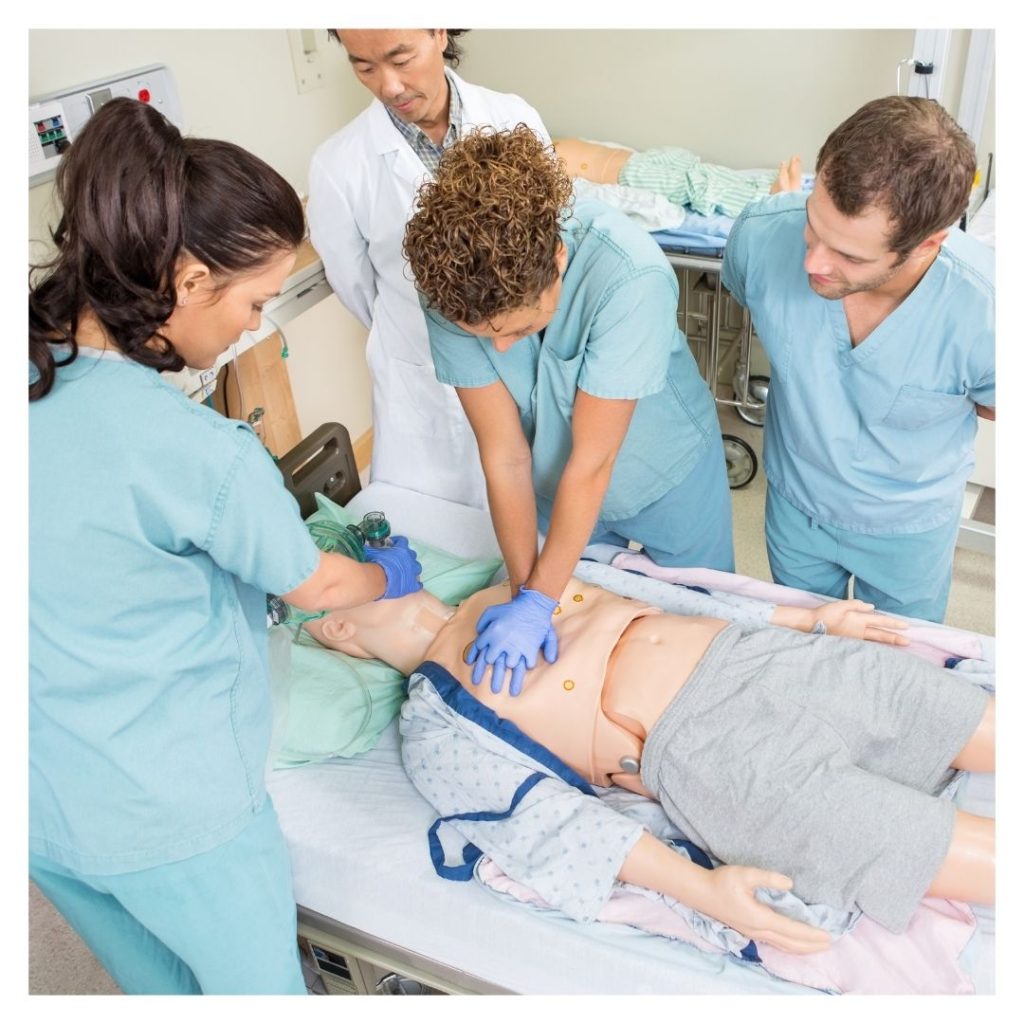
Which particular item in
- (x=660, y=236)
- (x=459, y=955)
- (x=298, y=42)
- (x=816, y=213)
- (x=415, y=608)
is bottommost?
(x=459, y=955)

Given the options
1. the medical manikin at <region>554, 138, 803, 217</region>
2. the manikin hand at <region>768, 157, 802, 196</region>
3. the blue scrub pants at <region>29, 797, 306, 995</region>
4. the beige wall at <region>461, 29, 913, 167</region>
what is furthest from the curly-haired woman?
the beige wall at <region>461, 29, 913, 167</region>

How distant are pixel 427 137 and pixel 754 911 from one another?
4.81 ft

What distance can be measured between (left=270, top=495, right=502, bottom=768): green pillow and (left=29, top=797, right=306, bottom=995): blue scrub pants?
0.27m

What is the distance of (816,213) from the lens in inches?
53.2

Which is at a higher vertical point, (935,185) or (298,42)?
(298,42)

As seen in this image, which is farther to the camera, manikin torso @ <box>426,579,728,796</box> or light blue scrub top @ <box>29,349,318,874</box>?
manikin torso @ <box>426,579,728,796</box>

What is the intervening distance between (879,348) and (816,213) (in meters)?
0.27

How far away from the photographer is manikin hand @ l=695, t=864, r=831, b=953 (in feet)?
4.09

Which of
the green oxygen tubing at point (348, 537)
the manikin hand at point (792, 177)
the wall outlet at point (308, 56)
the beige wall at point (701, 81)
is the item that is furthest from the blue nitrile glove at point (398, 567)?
the beige wall at point (701, 81)

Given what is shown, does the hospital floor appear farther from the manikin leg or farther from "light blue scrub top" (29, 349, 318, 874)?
the manikin leg

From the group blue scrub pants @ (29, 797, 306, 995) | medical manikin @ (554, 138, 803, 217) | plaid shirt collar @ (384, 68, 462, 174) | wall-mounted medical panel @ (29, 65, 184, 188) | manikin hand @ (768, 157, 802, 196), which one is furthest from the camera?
medical manikin @ (554, 138, 803, 217)

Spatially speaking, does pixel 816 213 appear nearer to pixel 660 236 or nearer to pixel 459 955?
pixel 459 955

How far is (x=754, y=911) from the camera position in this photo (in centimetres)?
125

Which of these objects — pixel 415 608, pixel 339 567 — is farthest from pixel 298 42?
pixel 339 567
